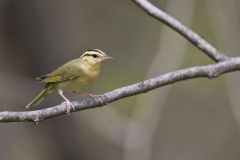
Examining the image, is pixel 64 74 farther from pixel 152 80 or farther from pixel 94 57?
pixel 152 80

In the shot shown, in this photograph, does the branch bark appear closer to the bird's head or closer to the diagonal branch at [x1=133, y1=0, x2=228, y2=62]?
the diagonal branch at [x1=133, y1=0, x2=228, y2=62]

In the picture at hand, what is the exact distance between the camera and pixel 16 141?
23.8 feet

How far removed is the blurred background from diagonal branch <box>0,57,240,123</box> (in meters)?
1.10

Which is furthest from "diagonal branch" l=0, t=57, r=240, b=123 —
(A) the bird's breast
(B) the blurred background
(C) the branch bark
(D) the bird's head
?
(B) the blurred background

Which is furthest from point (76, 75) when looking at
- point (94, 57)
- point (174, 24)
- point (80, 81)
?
point (174, 24)

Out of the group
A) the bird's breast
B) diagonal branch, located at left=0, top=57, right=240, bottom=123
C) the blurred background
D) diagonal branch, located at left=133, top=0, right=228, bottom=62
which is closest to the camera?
diagonal branch, located at left=0, top=57, right=240, bottom=123

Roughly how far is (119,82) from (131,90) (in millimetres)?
4825

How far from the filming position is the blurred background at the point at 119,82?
6.09 metres

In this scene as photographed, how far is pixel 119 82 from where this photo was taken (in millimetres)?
8930

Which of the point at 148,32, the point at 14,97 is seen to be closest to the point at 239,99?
the point at 14,97

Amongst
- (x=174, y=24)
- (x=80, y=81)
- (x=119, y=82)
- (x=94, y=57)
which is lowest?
(x=80, y=81)

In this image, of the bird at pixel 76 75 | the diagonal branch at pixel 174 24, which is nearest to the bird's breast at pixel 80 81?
the bird at pixel 76 75

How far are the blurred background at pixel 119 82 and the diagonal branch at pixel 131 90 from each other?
110cm

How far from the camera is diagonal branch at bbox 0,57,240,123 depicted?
3830mm
